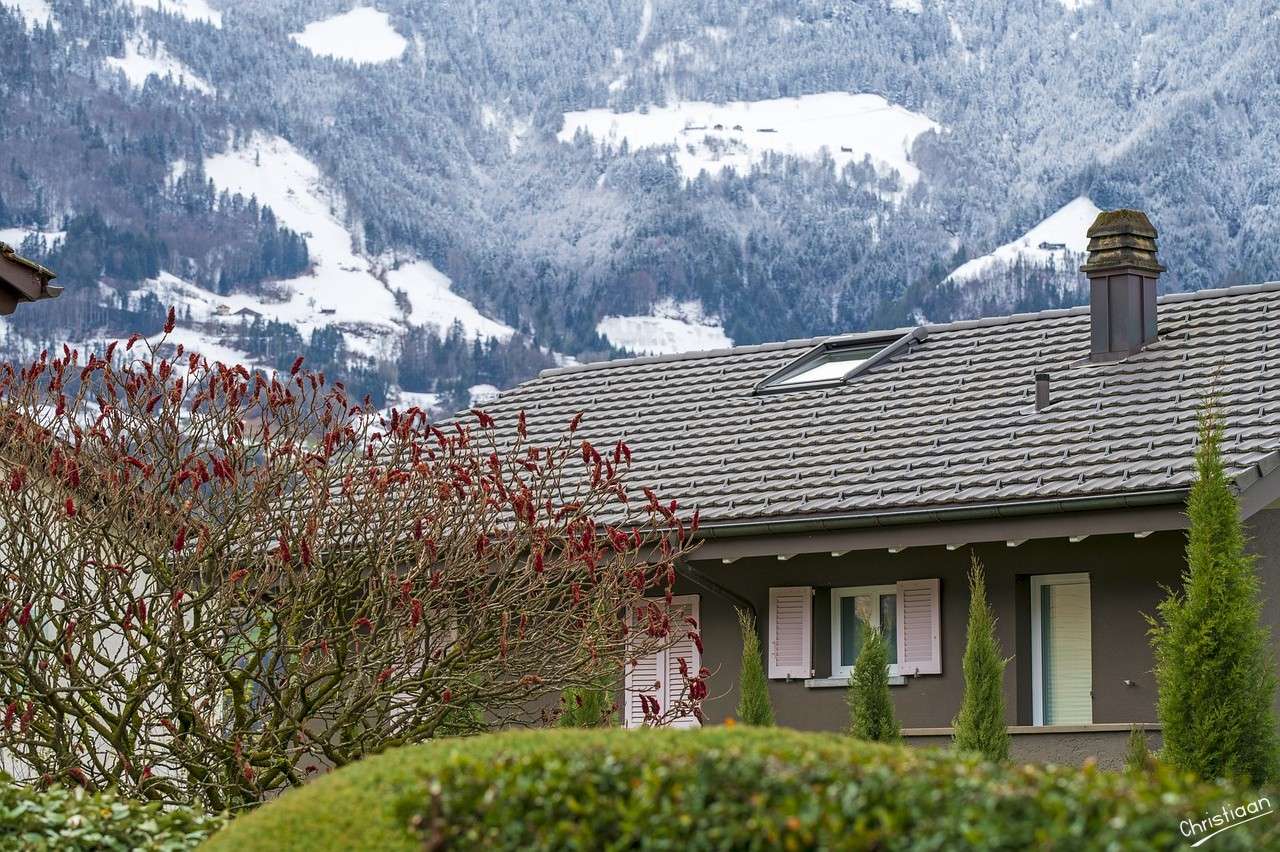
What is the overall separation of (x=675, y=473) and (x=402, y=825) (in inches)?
521

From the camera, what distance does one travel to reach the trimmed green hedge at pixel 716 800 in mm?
6902

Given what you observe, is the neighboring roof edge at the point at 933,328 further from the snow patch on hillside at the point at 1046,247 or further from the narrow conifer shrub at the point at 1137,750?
the snow patch on hillside at the point at 1046,247

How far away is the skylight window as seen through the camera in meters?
23.2

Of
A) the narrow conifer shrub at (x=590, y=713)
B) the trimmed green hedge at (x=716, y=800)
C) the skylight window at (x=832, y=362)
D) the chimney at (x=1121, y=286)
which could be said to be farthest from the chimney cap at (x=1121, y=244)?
the trimmed green hedge at (x=716, y=800)

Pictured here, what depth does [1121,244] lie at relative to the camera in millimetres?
21625

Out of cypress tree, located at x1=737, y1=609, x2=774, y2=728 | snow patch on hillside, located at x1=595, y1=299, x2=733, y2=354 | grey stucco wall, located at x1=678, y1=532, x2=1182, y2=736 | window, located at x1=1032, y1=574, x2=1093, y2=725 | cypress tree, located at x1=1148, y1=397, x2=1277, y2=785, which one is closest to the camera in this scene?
cypress tree, located at x1=1148, y1=397, x2=1277, y2=785

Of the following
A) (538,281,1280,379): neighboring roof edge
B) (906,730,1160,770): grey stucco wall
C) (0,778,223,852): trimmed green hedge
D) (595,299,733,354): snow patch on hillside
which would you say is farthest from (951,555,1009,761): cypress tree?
(595,299,733,354): snow patch on hillside

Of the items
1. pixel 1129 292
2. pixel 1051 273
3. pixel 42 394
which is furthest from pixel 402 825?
pixel 1051 273

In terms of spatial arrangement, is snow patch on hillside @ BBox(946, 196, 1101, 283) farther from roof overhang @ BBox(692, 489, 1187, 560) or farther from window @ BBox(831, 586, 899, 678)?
roof overhang @ BBox(692, 489, 1187, 560)

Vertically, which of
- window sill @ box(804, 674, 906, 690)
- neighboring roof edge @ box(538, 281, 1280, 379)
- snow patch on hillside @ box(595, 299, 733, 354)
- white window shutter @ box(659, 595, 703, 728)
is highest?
snow patch on hillside @ box(595, 299, 733, 354)

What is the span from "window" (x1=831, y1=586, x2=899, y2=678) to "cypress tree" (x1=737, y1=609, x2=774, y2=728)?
1064 mm

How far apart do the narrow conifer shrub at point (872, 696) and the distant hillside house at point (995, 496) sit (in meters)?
0.81

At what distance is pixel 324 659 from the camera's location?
45.6 feet

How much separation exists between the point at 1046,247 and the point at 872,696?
149 m
